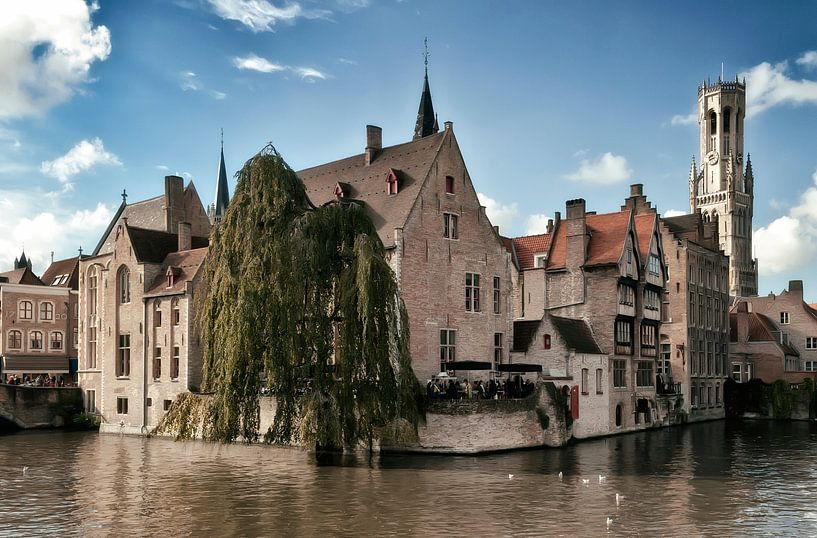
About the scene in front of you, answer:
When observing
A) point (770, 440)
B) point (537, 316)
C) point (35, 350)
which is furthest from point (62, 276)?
point (770, 440)

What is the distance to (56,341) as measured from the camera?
6272 centimetres

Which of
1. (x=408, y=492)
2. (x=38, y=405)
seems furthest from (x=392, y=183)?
(x=38, y=405)

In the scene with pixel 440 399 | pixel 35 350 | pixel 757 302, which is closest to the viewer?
pixel 440 399

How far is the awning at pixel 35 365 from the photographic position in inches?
→ 2366

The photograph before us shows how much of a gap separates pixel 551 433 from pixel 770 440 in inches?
559

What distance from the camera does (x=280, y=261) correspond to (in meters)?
31.0

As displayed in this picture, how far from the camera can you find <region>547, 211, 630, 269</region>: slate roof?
156 feet

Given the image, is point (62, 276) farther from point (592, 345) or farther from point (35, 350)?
point (592, 345)

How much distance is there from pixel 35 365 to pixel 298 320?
38533 mm

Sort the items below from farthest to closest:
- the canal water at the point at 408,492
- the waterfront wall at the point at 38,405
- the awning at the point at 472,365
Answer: the waterfront wall at the point at 38,405 → the awning at the point at 472,365 → the canal water at the point at 408,492

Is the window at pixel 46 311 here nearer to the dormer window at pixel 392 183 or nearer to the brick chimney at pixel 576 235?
the dormer window at pixel 392 183

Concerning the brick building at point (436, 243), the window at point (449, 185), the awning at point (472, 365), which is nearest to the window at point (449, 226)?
the brick building at point (436, 243)

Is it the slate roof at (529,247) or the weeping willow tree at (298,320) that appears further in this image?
the slate roof at (529,247)

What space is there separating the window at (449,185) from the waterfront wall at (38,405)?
90.2 feet
